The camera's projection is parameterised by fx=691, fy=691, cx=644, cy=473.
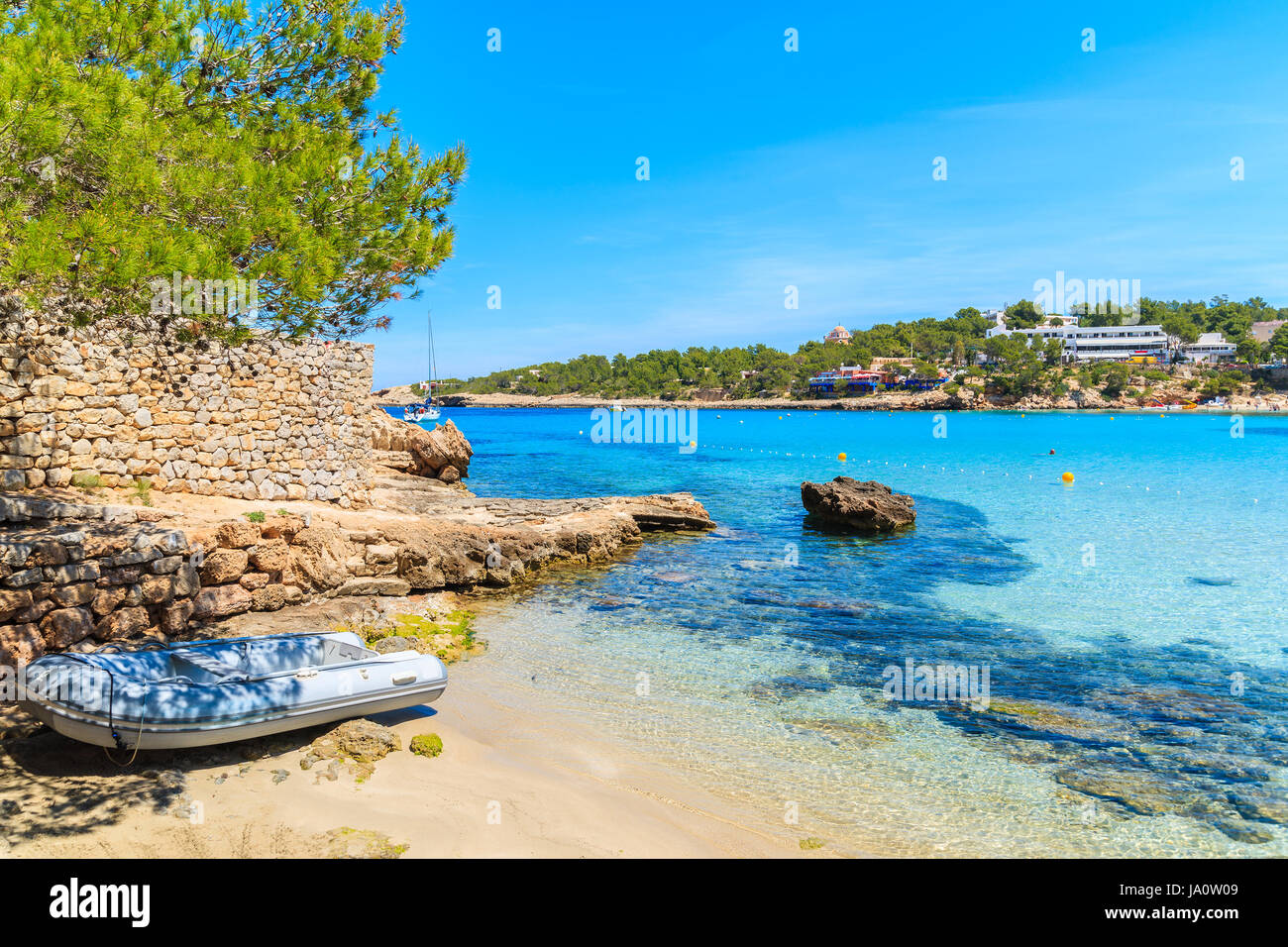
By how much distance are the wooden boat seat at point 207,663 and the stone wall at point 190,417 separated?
5.35m

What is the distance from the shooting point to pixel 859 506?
24141mm

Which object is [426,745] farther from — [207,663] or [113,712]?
[113,712]

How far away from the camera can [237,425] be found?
47.1ft

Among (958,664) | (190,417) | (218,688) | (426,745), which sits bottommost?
(958,664)

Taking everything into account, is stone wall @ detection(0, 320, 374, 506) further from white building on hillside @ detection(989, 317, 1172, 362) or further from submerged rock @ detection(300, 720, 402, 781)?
white building on hillside @ detection(989, 317, 1172, 362)

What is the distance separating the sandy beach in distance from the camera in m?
5.89

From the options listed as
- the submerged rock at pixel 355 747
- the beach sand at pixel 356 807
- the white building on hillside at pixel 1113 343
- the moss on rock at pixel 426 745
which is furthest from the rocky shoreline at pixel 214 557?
the white building on hillside at pixel 1113 343

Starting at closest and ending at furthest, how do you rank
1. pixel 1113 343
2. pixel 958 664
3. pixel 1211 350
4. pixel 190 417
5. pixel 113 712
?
1. pixel 113 712
2. pixel 958 664
3. pixel 190 417
4. pixel 1211 350
5. pixel 1113 343

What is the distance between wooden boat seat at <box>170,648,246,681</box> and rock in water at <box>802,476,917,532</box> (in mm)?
20221

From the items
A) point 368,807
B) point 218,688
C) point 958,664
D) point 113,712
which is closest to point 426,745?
point 368,807

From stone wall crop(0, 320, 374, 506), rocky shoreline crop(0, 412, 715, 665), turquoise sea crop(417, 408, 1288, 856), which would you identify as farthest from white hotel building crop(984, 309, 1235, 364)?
stone wall crop(0, 320, 374, 506)

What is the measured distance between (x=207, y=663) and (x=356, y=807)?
107 inches
